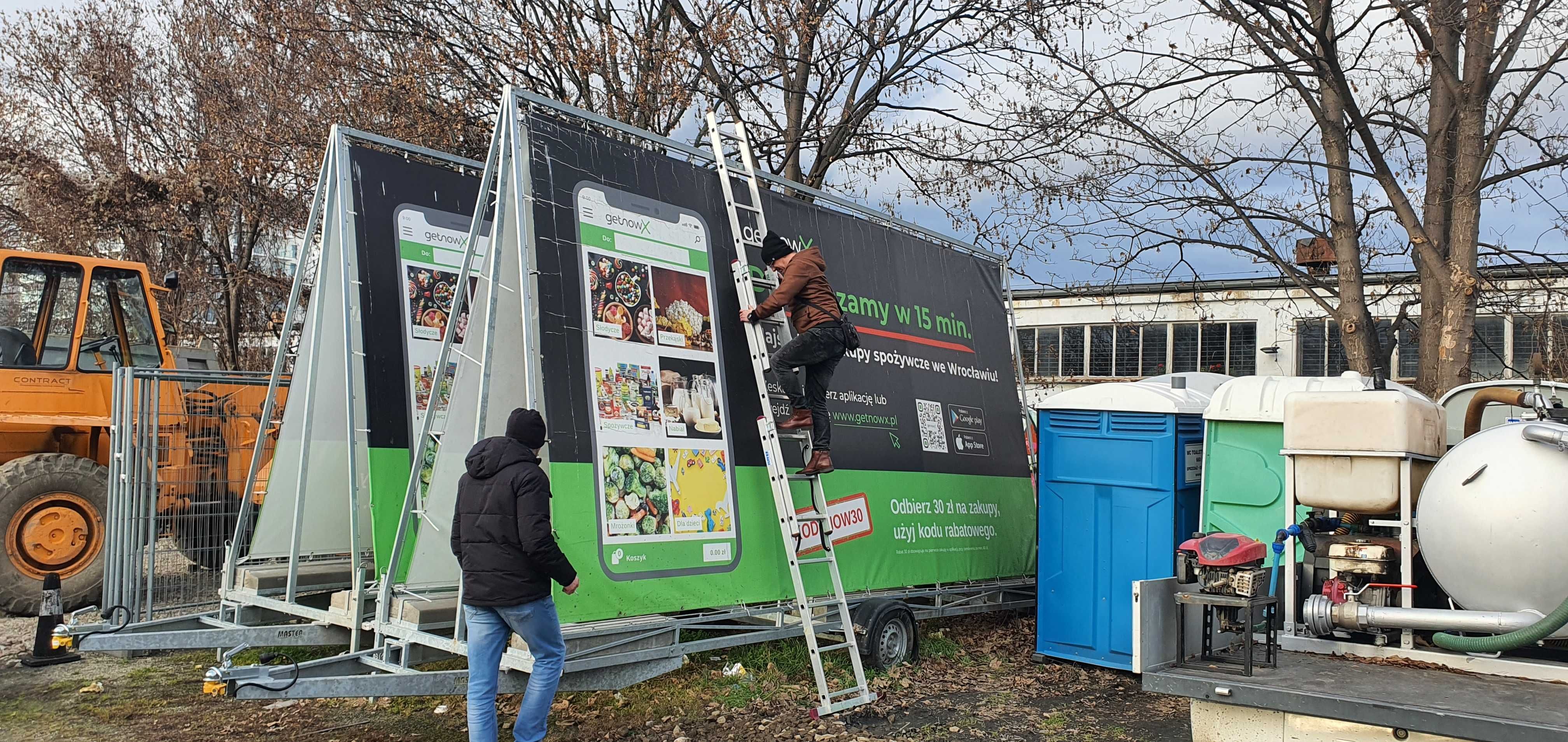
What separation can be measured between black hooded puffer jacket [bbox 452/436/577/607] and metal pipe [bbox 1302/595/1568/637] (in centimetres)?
358

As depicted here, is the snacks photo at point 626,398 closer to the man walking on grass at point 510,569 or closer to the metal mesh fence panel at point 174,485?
the man walking on grass at point 510,569

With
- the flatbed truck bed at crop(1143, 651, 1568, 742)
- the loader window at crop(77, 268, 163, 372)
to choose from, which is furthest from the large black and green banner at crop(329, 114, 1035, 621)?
the loader window at crop(77, 268, 163, 372)

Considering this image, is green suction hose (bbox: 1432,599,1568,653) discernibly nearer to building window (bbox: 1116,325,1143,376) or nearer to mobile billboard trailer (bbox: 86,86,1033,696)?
mobile billboard trailer (bbox: 86,86,1033,696)

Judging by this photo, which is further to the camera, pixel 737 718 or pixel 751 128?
pixel 751 128

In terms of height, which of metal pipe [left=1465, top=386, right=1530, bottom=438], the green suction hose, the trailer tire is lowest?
the trailer tire

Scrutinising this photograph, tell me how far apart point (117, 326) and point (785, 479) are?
8022 mm

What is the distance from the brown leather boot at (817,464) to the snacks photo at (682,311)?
3.19 feet

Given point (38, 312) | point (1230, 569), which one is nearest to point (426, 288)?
point (38, 312)

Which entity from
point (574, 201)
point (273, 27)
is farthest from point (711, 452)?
point (273, 27)

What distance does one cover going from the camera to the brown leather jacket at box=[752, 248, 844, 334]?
6.60 meters

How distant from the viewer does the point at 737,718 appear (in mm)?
6523

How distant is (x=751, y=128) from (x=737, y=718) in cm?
913

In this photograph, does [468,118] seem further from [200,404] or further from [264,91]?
[264,91]

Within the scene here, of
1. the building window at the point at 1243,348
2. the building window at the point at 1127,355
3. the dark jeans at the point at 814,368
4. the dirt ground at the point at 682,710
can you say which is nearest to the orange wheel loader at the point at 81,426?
the dirt ground at the point at 682,710
